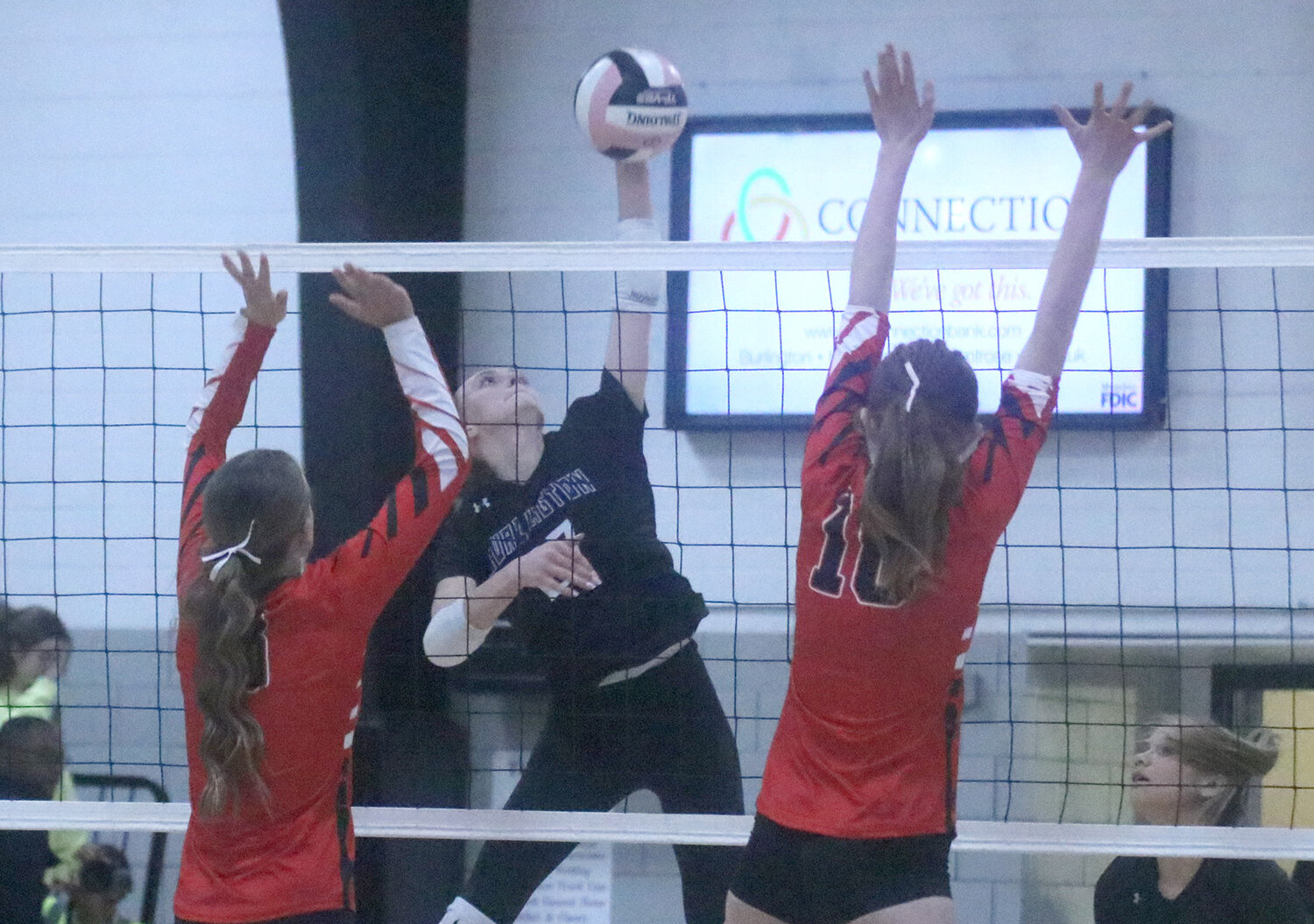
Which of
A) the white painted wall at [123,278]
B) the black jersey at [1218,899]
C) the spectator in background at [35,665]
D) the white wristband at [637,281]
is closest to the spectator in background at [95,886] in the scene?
the spectator in background at [35,665]

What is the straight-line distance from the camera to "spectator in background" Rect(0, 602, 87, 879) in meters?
4.12

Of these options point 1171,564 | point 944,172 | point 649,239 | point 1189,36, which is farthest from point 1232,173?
point 649,239

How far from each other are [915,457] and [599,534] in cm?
126

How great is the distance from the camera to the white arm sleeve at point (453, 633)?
9.68ft

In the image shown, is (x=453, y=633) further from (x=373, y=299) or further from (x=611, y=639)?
(x=373, y=299)

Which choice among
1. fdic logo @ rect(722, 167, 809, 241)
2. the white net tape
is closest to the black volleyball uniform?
the white net tape

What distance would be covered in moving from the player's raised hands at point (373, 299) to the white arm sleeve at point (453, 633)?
737mm

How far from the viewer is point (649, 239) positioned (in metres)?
2.93

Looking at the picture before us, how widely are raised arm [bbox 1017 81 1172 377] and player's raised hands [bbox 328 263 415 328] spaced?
1138 millimetres

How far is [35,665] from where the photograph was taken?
4227 mm

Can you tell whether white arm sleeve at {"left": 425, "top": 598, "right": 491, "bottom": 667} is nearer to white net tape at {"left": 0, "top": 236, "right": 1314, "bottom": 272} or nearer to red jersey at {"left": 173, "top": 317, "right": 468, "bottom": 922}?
red jersey at {"left": 173, "top": 317, "right": 468, "bottom": 922}

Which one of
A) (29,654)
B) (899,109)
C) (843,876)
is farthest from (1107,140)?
(29,654)

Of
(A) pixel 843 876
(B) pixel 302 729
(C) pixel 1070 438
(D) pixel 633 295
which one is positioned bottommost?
(A) pixel 843 876

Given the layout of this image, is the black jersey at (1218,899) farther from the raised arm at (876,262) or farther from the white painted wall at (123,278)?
the white painted wall at (123,278)
